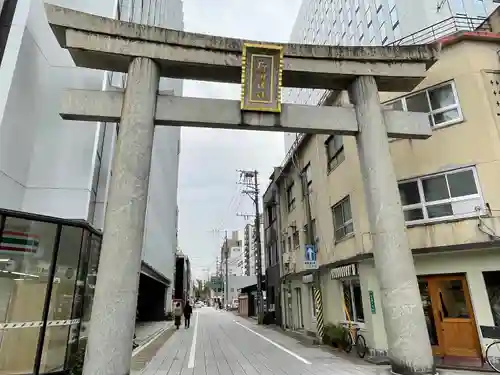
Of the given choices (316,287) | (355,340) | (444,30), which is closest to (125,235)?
(355,340)

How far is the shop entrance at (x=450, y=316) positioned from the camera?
364 inches

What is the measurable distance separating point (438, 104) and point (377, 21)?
22.5 m

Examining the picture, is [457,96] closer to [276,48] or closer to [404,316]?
[276,48]

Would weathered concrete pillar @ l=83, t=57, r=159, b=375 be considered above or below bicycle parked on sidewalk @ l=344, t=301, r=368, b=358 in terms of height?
above

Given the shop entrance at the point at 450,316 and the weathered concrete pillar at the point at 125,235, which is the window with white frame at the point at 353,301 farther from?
the weathered concrete pillar at the point at 125,235

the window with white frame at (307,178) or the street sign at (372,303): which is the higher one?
the window with white frame at (307,178)

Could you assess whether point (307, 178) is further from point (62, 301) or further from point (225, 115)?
point (62, 301)

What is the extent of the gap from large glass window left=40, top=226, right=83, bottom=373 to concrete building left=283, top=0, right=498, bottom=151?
40.6 feet

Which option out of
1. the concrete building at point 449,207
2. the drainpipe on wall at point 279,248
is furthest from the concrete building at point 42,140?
the drainpipe on wall at point 279,248

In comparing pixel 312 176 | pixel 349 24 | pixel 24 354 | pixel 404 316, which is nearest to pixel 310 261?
pixel 312 176

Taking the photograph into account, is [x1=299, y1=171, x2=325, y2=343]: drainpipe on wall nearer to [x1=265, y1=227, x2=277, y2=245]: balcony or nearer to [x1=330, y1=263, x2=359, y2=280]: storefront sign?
[x1=330, y1=263, x2=359, y2=280]: storefront sign

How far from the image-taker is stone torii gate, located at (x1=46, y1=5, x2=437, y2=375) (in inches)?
258

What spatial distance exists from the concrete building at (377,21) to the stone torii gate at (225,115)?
16.7 ft

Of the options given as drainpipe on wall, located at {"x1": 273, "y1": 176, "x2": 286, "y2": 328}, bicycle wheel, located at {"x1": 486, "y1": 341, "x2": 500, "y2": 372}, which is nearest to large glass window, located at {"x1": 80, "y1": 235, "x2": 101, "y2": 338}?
bicycle wheel, located at {"x1": 486, "y1": 341, "x2": 500, "y2": 372}
